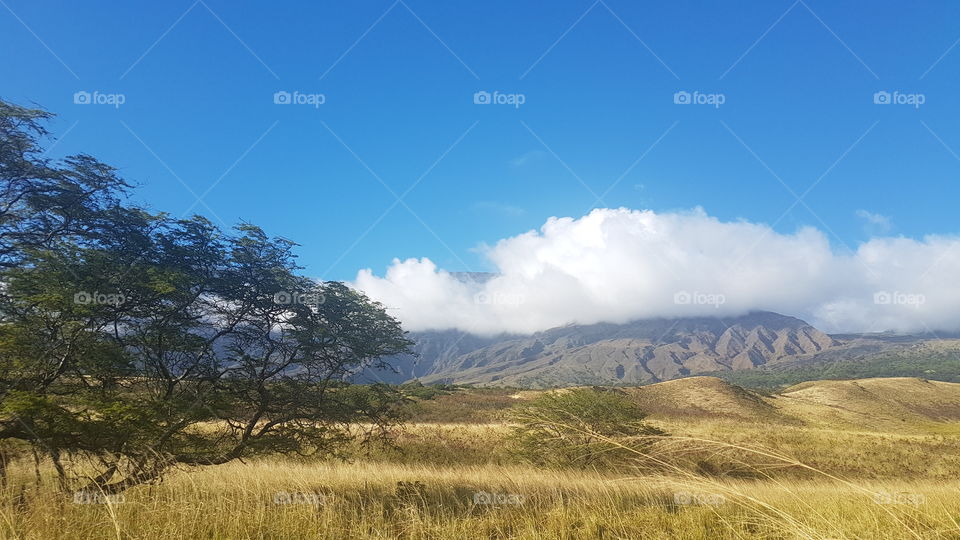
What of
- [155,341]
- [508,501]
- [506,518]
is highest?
[155,341]

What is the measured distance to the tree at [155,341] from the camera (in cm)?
714

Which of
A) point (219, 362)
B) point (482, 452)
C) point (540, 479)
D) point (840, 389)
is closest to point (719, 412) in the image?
point (840, 389)

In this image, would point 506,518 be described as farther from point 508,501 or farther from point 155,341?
point 155,341

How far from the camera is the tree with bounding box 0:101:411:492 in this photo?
7.14 meters

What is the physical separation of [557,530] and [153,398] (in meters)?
7.79

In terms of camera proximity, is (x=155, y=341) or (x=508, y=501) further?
(x=155, y=341)

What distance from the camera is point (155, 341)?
9.52 m

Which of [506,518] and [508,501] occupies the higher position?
[506,518]

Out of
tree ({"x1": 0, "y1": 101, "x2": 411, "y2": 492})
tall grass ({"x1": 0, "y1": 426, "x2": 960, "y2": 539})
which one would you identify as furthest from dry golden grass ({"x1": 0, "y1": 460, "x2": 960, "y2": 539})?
tree ({"x1": 0, "y1": 101, "x2": 411, "y2": 492})

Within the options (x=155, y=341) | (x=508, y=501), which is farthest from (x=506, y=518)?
(x=155, y=341)

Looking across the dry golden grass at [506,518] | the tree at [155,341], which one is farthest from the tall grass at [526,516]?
the tree at [155,341]

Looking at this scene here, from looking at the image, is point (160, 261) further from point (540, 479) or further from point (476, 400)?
point (476, 400)

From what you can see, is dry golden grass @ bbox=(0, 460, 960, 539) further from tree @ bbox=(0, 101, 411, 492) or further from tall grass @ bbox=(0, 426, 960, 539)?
tree @ bbox=(0, 101, 411, 492)

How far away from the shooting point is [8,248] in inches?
346
